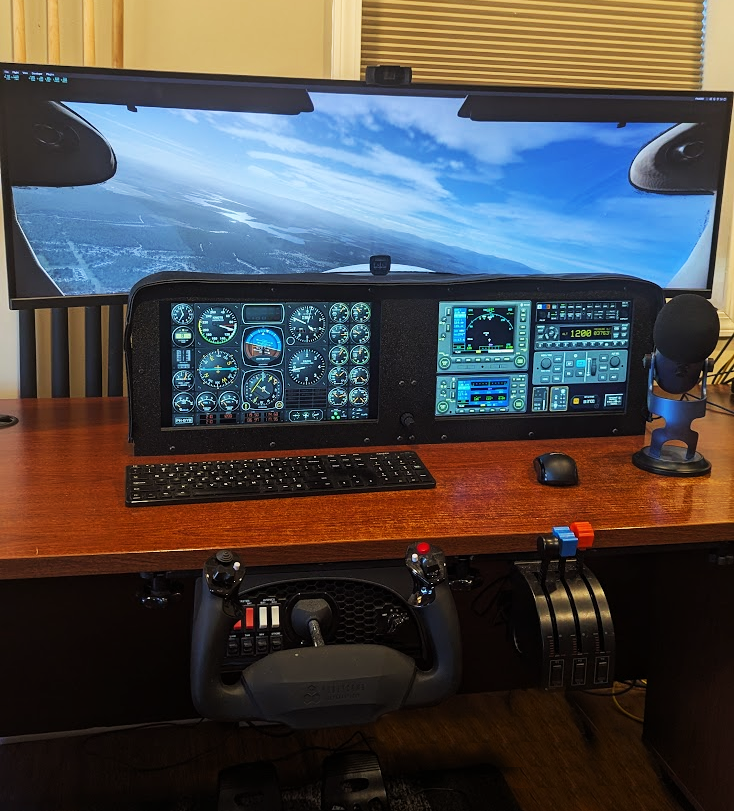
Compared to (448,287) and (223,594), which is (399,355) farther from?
(223,594)

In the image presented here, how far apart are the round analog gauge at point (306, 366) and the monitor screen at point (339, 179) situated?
1.50 ft

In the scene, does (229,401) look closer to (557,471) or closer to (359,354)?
(359,354)

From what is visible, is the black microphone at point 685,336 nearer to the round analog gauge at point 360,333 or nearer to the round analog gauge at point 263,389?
the round analog gauge at point 360,333

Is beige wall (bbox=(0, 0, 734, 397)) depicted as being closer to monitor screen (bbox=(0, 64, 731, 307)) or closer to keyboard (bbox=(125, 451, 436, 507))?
monitor screen (bbox=(0, 64, 731, 307))

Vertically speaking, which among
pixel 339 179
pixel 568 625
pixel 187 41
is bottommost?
pixel 568 625

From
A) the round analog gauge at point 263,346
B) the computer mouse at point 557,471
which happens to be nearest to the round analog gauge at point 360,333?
the round analog gauge at point 263,346

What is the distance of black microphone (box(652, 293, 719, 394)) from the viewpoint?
1.36 meters

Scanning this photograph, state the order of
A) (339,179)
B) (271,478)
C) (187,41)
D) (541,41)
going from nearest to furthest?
1. (271,478)
2. (339,179)
3. (187,41)
4. (541,41)

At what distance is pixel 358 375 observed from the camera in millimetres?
1532

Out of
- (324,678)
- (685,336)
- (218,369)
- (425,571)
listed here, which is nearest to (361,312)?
(218,369)

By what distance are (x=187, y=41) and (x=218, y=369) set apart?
1.03 meters

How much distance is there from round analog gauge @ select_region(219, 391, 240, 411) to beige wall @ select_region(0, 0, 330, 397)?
2.63 feet

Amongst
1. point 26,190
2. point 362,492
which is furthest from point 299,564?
point 26,190

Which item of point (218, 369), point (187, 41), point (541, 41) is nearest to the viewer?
point (218, 369)
